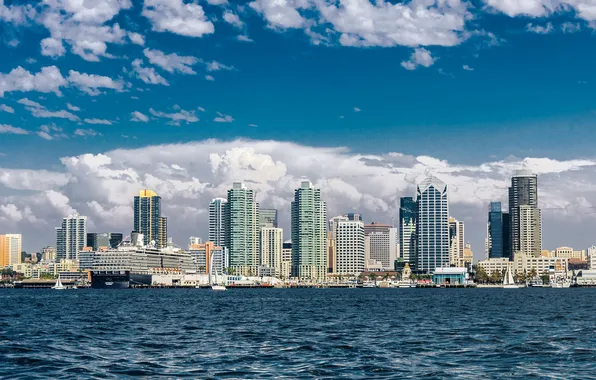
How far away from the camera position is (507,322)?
8650cm

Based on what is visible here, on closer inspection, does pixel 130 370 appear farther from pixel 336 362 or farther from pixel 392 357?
pixel 392 357

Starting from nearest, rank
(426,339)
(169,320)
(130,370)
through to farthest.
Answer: (130,370) < (426,339) < (169,320)

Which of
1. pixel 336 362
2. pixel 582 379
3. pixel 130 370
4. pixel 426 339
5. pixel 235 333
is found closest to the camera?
pixel 582 379

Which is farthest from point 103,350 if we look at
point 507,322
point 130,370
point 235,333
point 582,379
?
point 507,322

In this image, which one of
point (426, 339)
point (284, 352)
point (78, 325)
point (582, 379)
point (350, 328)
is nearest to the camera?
point (582, 379)

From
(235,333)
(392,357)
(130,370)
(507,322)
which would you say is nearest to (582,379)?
(392,357)

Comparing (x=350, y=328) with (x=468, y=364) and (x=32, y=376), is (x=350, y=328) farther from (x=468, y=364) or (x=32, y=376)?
(x=32, y=376)

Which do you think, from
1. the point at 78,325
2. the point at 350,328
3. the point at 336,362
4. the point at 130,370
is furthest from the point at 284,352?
the point at 78,325

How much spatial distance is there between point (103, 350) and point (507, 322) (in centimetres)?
4595

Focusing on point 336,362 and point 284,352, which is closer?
point 336,362

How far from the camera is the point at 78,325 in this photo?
8350cm

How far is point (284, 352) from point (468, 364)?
41.4 ft

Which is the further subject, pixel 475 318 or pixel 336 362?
pixel 475 318

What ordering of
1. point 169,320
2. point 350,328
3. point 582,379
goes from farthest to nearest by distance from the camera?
point 169,320 → point 350,328 → point 582,379
